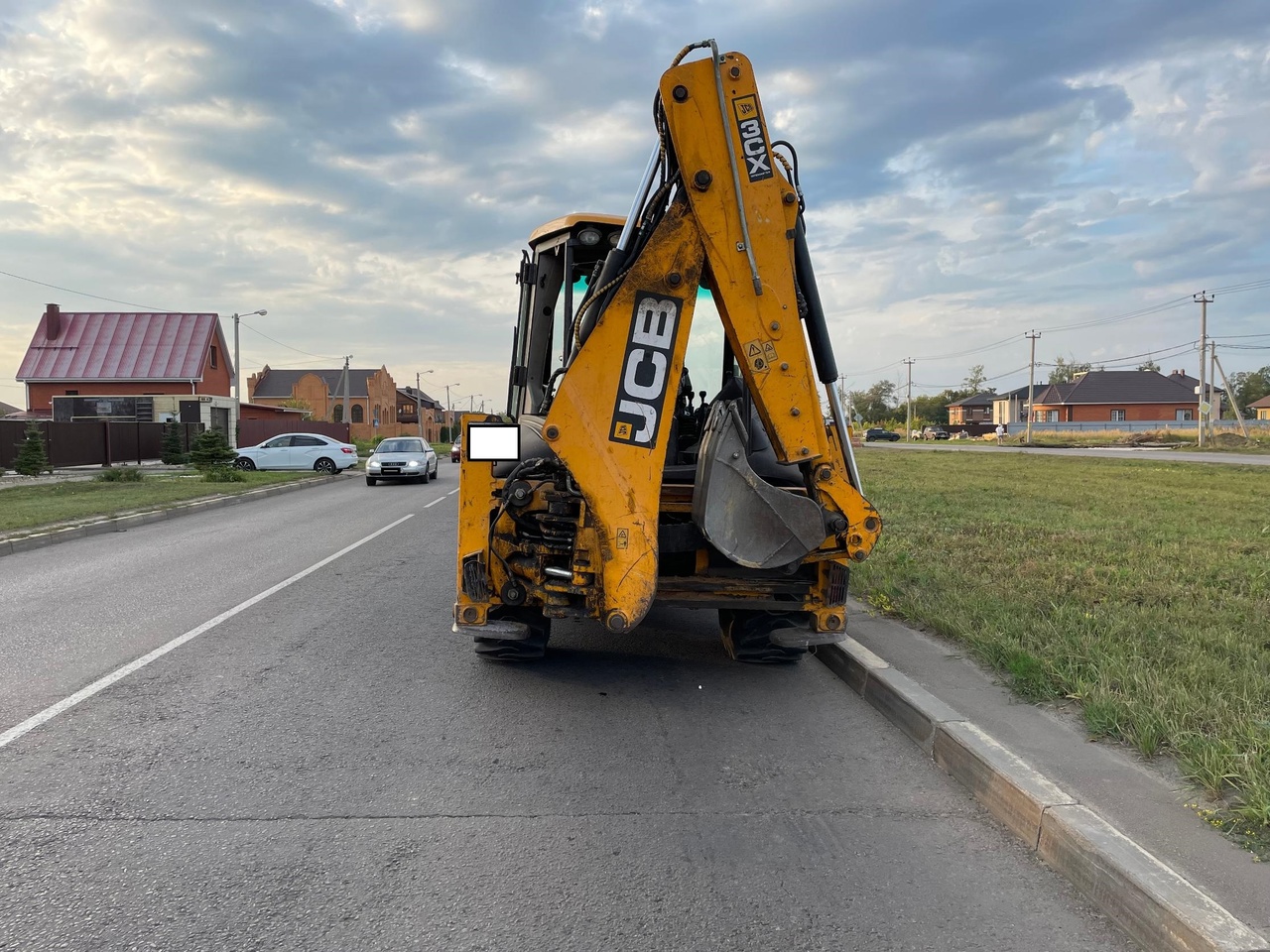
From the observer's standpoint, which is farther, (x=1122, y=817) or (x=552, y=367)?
(x=552, y=367)

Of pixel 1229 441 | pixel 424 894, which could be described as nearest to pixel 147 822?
pixel 424 894

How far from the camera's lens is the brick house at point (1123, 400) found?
286 ft

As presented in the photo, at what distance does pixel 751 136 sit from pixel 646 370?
4.41 feet

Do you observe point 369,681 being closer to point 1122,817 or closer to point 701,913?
point 701,913

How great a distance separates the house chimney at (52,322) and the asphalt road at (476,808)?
150ft

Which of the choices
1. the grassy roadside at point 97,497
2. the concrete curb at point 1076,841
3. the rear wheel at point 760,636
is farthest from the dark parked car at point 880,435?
the concrete curb at point 1076,841

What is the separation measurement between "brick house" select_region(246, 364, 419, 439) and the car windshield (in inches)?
2462

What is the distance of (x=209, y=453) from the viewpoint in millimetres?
25156

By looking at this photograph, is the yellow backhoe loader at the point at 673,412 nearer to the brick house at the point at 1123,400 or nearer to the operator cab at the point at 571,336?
the operator cab at the point at 571,336

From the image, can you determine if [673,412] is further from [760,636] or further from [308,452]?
[308,452]

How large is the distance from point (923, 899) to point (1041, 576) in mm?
5525

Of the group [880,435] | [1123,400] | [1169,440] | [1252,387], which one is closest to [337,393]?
[880,435]

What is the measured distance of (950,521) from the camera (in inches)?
481

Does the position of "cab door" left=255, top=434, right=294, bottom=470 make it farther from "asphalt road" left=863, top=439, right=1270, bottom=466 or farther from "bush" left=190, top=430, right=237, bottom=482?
"asphalt road" left=863, top=439, right=1270, bottom=466
